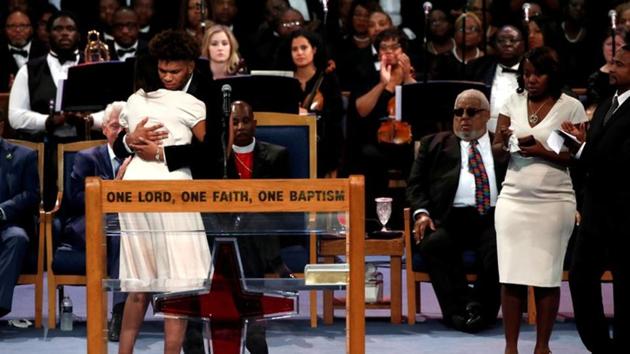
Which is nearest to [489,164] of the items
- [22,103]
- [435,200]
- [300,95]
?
Result: [435,200]

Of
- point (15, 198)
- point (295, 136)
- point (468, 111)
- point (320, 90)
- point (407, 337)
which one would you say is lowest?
point (407, 337)

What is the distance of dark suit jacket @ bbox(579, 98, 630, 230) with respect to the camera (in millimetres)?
5785

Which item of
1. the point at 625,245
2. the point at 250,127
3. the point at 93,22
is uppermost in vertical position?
the point at 93,22

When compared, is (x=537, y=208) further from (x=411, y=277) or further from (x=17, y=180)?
(x=17, y=180)

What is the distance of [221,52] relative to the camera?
9.12 metres

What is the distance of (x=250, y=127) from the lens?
7184mm

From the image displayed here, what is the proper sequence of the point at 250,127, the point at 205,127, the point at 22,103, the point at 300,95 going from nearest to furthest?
1. the point at 205,127
2. the point at 250,127
3. the point at 300,95
4. the point at 22,103

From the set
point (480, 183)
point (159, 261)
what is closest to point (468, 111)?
point (480, 183)

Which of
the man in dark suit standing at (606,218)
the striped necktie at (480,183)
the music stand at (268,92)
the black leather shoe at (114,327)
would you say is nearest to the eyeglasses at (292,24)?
the music stand at (268,92)

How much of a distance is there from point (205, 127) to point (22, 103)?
383 cm

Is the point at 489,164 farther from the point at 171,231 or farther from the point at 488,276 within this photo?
the point at 171,231

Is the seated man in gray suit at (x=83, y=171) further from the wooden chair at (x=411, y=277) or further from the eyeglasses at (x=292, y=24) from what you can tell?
the eyeglasses at (x=292, y=24)

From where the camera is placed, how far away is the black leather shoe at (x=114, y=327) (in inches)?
160

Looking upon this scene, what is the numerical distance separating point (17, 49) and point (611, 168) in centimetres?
588
